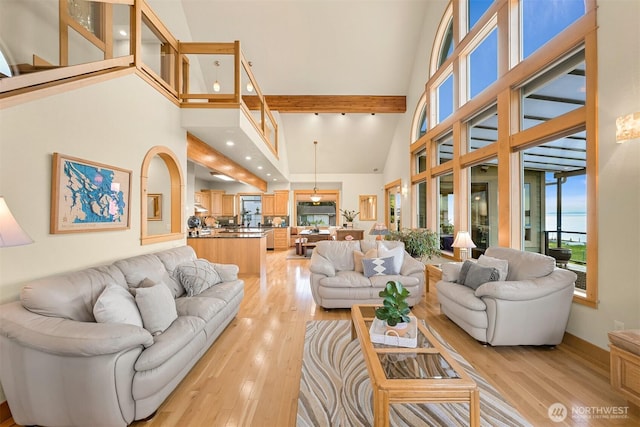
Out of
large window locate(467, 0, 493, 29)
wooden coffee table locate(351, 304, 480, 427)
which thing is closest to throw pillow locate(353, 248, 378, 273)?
wooden coffee table locate(351, 304, 480, 427)

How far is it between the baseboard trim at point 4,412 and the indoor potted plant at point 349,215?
361 inches

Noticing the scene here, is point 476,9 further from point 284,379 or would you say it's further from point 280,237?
point 280,237

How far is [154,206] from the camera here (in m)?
4.06

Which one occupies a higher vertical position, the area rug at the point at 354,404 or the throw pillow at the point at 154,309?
the throw pillow at the point at 154,309

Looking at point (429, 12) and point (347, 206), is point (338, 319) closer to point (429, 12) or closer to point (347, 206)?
point (429, 12)

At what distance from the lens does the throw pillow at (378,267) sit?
3.82m

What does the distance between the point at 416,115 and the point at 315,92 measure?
2.96m

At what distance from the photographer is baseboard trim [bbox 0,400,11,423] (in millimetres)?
1774

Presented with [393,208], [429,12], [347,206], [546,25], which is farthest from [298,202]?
[546,25]

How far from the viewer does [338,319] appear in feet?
11.3

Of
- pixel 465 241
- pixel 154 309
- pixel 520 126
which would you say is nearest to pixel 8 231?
pixel 154 309

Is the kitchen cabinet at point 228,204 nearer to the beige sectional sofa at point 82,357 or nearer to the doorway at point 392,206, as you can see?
the doorway at point 392,206

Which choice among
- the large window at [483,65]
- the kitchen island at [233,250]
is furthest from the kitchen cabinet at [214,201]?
the large window at [483,65]

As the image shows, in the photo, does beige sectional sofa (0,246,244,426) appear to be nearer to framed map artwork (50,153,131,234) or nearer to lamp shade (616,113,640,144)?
framed map artwork (50,153,131,234)
